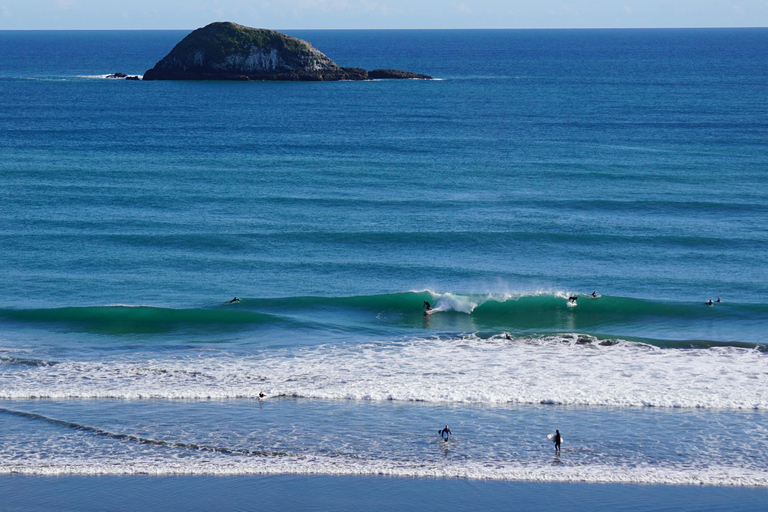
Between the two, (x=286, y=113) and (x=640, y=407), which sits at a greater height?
(x=286, y=113)

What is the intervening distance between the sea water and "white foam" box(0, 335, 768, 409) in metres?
0.13

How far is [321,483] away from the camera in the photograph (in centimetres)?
2125

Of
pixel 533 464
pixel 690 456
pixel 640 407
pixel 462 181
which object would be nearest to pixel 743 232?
pixel 462 181

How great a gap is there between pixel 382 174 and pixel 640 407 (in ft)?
133

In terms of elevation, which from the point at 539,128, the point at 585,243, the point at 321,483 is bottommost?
the point at 321,483

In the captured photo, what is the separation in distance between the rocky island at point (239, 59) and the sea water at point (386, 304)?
65.0 metres

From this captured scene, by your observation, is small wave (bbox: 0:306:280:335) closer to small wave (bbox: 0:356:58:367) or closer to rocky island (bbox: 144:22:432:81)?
small wave (bbox: 0:356:58:367)

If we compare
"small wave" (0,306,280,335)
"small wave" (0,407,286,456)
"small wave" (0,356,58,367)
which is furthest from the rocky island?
"small wave" (0,407,286,456)

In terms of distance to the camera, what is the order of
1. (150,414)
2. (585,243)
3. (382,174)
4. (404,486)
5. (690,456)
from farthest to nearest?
(382,174) < (585,243) < (150,414) < (690,456) < (404,486)

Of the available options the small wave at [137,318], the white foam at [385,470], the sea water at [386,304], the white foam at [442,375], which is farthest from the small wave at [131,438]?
the small wave at [137,318]

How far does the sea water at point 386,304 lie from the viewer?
23.6 m

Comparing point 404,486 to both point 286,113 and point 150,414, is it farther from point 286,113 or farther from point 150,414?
point 286,113

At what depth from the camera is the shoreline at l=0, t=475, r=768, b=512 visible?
1989cm

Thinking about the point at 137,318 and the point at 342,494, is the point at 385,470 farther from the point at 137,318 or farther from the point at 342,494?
the point at 137,318
